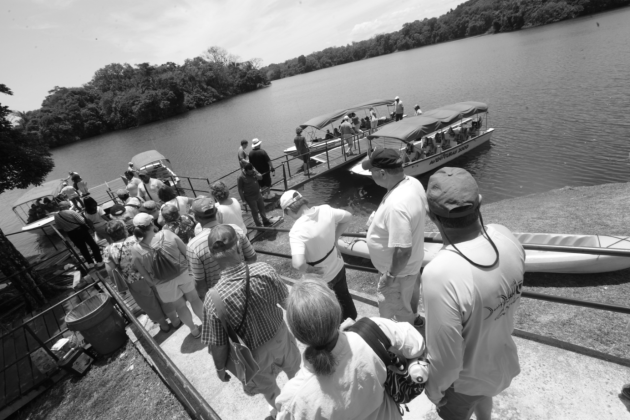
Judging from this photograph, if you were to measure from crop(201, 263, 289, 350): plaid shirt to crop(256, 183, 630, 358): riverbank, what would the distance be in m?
2.64

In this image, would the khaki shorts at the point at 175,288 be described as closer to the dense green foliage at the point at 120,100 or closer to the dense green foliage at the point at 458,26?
the dense green foliage at the point at 120,100

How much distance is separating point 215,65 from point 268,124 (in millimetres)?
65941

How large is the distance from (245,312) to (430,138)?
1490 centimetres

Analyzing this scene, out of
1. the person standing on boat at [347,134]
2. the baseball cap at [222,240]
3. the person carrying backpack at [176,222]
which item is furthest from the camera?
the person standing on boat at [347,134]

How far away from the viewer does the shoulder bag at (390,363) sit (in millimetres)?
1472

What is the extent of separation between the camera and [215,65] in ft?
292

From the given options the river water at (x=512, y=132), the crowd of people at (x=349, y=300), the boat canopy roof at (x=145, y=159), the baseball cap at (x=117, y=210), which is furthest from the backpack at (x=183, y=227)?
the boat canopy roof at (x=145, y=159)

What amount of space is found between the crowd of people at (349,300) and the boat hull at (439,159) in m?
9.85

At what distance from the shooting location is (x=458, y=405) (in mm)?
1875

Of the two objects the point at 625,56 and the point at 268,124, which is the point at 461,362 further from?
the point at 625,56

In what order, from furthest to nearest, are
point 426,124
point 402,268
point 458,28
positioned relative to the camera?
point 458,28
point 426,124
point 402,268

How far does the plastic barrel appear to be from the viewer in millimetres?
4379

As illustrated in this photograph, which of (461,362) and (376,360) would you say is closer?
(376,360)

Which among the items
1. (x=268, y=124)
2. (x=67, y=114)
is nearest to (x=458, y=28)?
(x=268, y=124)
